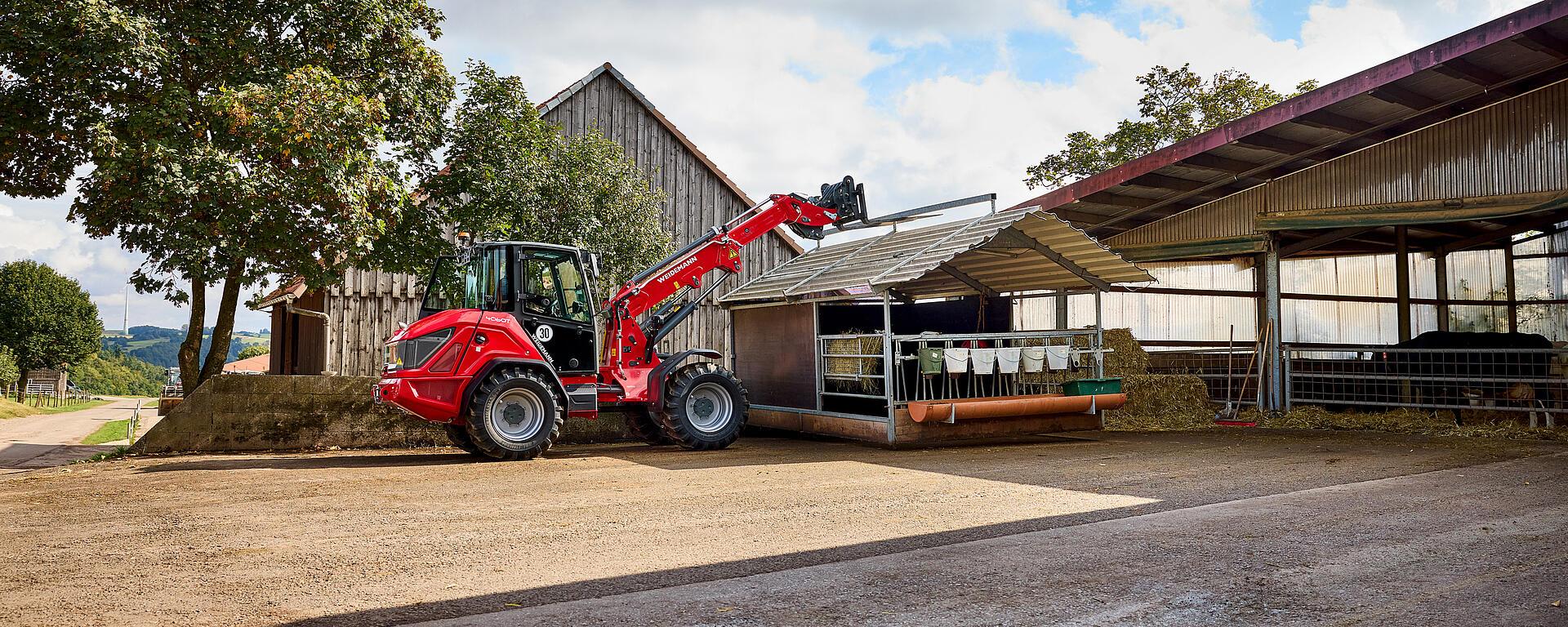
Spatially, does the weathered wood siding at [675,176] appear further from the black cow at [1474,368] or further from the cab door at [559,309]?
the black cow at [1474,368]

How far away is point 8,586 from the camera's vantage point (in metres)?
5.07

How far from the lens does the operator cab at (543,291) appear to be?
1130 cm

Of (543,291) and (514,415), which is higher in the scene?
(543,291)

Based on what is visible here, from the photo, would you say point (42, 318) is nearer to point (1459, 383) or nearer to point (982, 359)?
point (982, 359)

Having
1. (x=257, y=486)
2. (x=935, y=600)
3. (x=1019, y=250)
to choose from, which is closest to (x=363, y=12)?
(x=257, y=486)

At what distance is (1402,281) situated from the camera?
17797mm

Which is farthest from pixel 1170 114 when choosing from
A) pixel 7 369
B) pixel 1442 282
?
pixel 7 369

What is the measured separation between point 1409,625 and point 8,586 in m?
6.42

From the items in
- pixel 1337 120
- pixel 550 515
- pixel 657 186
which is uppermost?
pixel 657 186

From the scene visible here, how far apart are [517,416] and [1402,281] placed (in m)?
Result: 15.3

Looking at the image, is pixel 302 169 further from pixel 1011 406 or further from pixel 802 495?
pixel 1011 406

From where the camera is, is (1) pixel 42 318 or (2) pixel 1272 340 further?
(1) pixel 42 318

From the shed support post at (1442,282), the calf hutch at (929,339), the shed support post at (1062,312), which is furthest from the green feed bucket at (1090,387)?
the shed support post at (1442,282)

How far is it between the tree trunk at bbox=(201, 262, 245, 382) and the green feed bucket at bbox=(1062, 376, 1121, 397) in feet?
35.9
